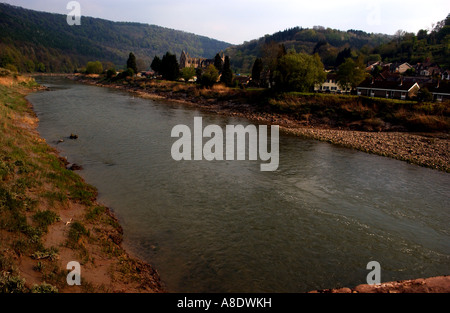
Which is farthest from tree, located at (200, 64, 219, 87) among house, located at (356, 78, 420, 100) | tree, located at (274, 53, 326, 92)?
house, located at (356, 78, 420, 100)

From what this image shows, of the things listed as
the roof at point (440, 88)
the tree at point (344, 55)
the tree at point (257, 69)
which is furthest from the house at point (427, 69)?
the tree at point (257, 69)

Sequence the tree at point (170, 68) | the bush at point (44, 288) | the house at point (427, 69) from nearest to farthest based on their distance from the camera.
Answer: the bush at point (44, 288), the tree at point (170, 68), the house at point (427, 69)

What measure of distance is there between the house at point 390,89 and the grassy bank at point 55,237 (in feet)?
199

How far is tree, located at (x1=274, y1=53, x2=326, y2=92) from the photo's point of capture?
2211 inches

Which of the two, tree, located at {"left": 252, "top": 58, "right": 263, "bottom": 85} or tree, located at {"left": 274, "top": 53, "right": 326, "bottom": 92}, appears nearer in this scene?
tree, located at {"left": 274, "top": 53, "right": 326, "bottom": 92}

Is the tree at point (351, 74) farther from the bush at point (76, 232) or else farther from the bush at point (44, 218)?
the bush at point (44, 218)

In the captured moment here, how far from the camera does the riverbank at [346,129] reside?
2912cm

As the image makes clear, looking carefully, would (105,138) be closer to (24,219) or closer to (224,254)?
(24,219)

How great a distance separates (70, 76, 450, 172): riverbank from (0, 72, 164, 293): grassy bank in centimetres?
2742

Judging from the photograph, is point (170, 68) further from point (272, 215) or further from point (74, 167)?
point (272, 215)

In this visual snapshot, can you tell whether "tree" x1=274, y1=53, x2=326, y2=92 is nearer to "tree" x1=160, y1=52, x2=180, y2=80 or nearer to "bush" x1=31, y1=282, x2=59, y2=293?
"tree" x1=160, y1=52, x2=180, y2=80

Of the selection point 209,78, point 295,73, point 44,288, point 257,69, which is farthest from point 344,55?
point 44,288

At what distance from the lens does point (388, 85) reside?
5988cm

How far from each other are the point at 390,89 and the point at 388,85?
1.55 m
